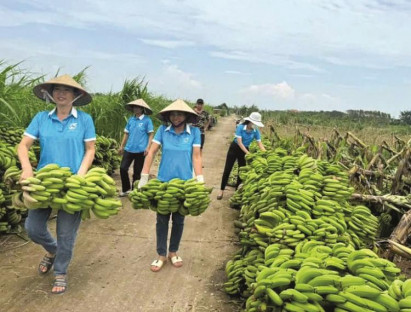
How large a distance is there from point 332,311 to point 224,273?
7.21ft

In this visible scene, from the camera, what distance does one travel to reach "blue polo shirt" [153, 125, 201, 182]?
14.3 ft

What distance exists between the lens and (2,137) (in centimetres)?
565

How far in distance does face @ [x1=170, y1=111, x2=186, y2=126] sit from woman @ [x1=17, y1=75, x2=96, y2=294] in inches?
35.5

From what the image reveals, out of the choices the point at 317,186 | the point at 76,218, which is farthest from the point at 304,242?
the point at 76,218

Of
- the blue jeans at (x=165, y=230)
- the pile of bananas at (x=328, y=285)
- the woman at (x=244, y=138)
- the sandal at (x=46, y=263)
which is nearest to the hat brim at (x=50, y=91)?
the blue jeans at (x=165, y=230)

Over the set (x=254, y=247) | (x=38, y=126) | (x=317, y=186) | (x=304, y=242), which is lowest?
(x=254, y=247)

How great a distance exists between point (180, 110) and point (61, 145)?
4.15 feet

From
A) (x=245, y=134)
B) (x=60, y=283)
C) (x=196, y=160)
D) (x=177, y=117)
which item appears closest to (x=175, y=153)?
(x=196, y=160)

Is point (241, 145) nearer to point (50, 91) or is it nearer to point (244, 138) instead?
point (244, 138)

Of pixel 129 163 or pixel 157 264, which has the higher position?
pixel 129 163

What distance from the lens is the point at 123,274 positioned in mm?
4387

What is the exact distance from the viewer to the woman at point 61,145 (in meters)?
3.64

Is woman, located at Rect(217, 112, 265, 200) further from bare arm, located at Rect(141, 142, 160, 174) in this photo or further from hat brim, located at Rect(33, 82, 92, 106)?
hat brim, located at Rect(33, 82, 92, 106)

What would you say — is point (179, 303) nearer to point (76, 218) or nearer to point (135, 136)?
point (76, 218)
